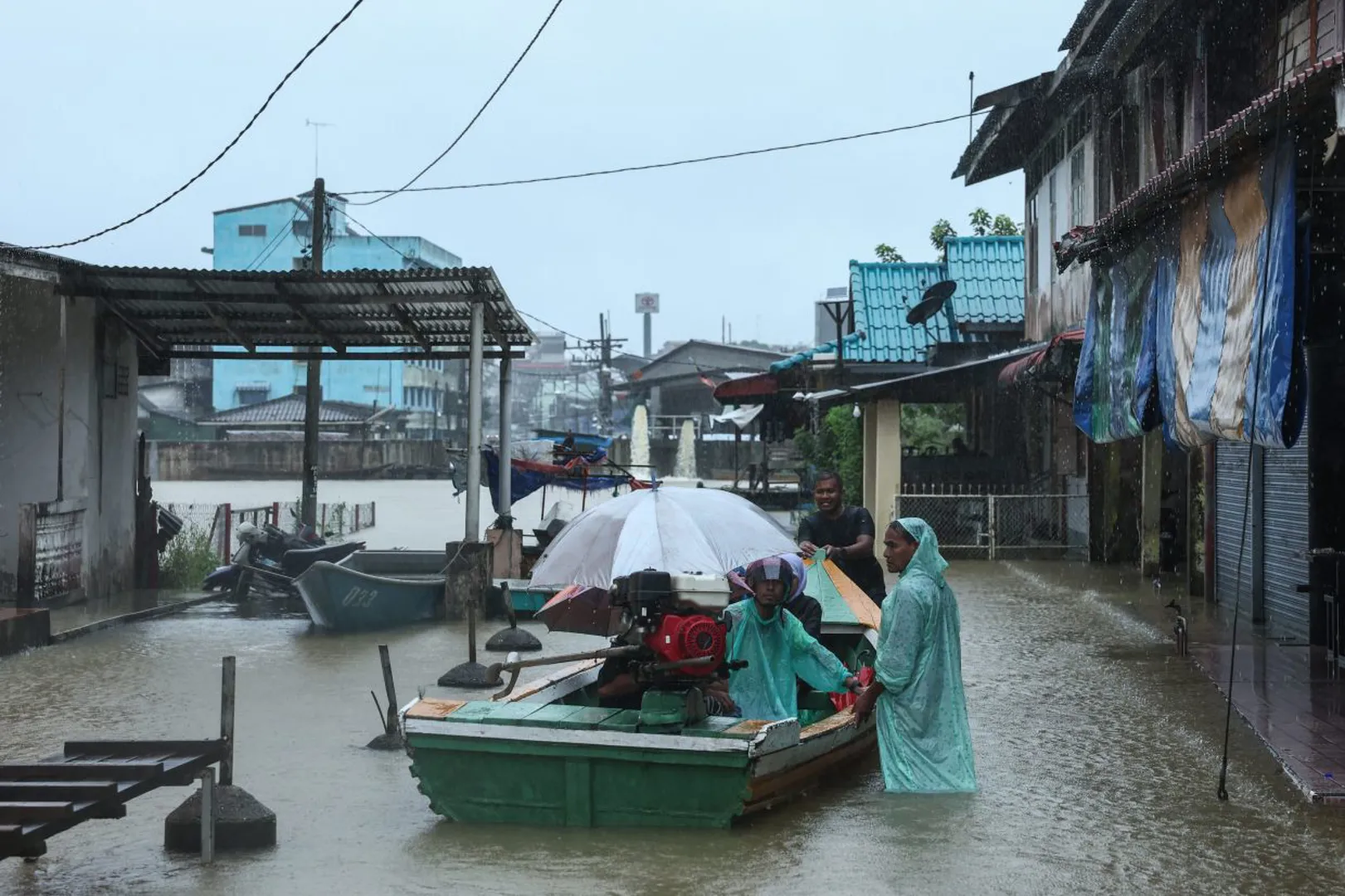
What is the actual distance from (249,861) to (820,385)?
72.6 ft

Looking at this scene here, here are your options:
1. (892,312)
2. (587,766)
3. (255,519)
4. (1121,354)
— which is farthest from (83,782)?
(892,312)

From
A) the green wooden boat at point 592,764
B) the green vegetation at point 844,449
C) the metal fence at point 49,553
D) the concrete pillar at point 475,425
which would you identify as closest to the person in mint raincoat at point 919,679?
the green wooden boat at point 592,764

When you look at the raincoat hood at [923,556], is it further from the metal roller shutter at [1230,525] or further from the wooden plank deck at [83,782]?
the metal roller shutter at [1230,525]

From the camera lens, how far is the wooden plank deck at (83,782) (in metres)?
5.39

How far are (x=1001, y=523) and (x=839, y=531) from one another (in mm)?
13282

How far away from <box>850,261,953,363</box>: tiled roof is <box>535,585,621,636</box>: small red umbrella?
19.2m

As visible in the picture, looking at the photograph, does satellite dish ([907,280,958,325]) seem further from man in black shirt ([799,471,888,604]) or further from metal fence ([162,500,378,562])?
man in black shirt ([799,471,888,604])

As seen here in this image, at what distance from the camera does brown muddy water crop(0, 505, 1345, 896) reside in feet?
21.4

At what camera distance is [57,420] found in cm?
1655

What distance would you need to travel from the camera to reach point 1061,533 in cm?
2295

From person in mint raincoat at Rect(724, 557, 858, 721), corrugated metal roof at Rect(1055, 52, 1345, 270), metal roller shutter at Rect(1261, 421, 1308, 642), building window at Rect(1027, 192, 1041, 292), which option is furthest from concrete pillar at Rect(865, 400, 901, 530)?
person in mint raincoat at Rect(724, 557, 858, 721)

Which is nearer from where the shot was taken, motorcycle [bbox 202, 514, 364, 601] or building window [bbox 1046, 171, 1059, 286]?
motorcycle [bbox 202, 514, 364, 601]

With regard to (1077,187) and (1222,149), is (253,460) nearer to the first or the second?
(1077,187)

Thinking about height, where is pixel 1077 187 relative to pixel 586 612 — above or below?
above
